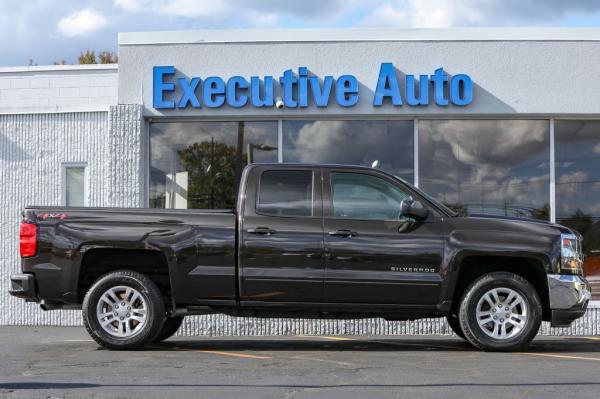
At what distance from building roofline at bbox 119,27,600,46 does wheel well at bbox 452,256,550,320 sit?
15.0 ft

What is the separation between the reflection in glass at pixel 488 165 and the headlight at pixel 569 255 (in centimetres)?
371

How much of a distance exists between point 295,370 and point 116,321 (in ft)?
7.57

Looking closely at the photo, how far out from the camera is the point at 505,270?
9.54 m

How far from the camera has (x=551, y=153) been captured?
13.2 m

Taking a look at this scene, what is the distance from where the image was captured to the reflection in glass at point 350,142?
13.3 m

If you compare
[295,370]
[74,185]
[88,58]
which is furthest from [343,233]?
[88,58]

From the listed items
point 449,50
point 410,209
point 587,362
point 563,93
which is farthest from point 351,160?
point 587,362

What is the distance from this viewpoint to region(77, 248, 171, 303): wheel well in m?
9.47

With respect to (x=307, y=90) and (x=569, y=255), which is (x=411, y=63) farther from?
(x=569, y=255)

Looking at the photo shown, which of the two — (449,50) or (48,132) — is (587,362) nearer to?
(449,50)

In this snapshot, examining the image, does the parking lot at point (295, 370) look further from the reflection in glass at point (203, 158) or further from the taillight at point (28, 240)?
the reflection in glass at point (203, 158)

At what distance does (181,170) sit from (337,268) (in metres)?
4.84

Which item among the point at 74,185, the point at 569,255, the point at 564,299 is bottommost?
the point at 564,299

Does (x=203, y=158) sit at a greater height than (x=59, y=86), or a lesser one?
lesser
